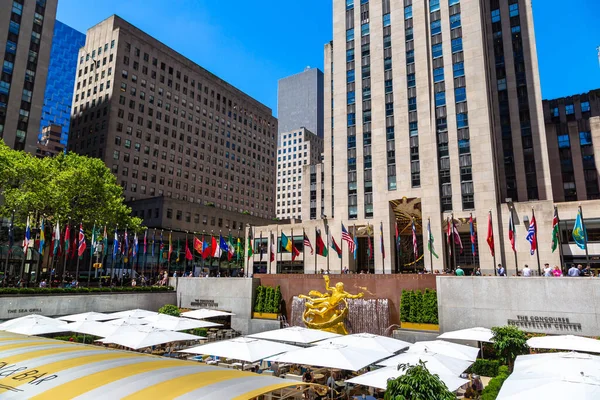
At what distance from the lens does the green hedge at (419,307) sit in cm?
2998

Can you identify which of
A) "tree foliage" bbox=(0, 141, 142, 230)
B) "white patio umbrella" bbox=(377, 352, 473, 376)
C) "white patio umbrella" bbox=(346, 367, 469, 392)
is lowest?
"white patio umbrella" bbox=(346, 367, 469, 392)

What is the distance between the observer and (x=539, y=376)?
11031mm

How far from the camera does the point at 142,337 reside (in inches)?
833

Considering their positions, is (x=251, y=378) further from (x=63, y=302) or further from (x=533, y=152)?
(x=533, y=152)

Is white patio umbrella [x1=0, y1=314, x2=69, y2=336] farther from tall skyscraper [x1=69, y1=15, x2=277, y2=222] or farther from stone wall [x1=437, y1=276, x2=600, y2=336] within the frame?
tall skyscraper [x1=69, y1=15, x2=277, y2=222]

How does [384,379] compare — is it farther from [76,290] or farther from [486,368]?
[76,290]

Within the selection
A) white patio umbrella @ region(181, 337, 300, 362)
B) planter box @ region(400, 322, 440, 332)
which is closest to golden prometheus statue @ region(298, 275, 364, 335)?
planter box @ region(400, 322, 440, 332)

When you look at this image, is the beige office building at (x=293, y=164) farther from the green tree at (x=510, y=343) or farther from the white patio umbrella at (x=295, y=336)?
the green tree at (x=510, y=343)

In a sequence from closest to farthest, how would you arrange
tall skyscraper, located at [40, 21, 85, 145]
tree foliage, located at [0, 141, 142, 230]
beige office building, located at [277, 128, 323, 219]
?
tree foliage, located at [0, 141, 142, 230] < tall skyscraper, located at [40, 21, 85, 145] < beige office building, located at [277, 128, 323, 219]

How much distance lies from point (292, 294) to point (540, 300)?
61.9 ft

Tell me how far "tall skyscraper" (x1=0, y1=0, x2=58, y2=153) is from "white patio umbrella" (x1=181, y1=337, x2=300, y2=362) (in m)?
67.7

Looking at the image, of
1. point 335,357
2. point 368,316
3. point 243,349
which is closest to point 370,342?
point 335,357

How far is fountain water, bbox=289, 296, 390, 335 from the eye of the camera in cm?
3172

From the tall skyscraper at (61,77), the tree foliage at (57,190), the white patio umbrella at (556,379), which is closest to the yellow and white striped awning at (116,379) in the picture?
the white patio umbrella at (556,379)
